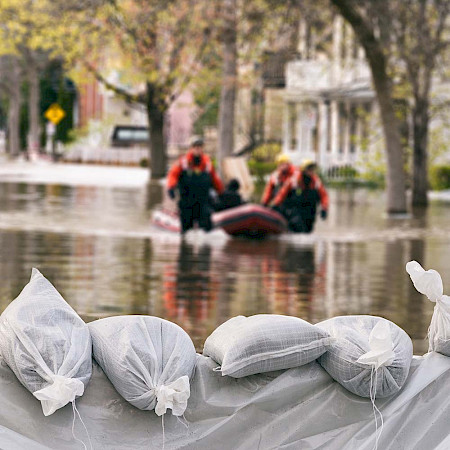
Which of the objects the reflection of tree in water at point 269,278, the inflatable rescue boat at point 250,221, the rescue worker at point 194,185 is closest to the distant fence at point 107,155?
the rescue worker at point 194,185

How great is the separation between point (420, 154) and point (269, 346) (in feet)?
94.0

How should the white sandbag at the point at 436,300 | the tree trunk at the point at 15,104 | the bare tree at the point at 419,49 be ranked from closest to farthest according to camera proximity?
the white sandbag at the point at 436,300 → the bare tree at the point at 419,49 → the tree trunk at the point at 15,104

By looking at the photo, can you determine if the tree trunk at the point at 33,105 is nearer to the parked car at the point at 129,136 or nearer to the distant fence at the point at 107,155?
the distant fence at the point at 107,155

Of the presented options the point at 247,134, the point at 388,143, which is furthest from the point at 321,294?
the point at 247,134

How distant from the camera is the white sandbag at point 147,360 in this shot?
15.7 feet

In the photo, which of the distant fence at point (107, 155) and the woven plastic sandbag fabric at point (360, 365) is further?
the distant fence at point (107, 155)

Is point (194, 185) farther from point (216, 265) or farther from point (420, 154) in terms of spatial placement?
point (420, 154)

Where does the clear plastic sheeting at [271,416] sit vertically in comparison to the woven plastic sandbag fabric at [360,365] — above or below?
below

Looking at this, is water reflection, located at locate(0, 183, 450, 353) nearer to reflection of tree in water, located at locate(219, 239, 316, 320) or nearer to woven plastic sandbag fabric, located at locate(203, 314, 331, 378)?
reflection of tree in water, located at locate(219, 239, 316, 320)

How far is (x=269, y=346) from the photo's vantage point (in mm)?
4977

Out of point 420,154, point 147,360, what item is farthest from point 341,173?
point 147,360

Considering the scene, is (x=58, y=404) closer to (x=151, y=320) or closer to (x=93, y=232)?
(x=151, y=320)

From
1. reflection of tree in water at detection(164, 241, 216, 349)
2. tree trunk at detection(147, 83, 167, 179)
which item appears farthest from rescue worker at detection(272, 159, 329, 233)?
tree trunk at detection(147, 83, 167, 179)

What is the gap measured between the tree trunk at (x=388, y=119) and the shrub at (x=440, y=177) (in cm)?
958
